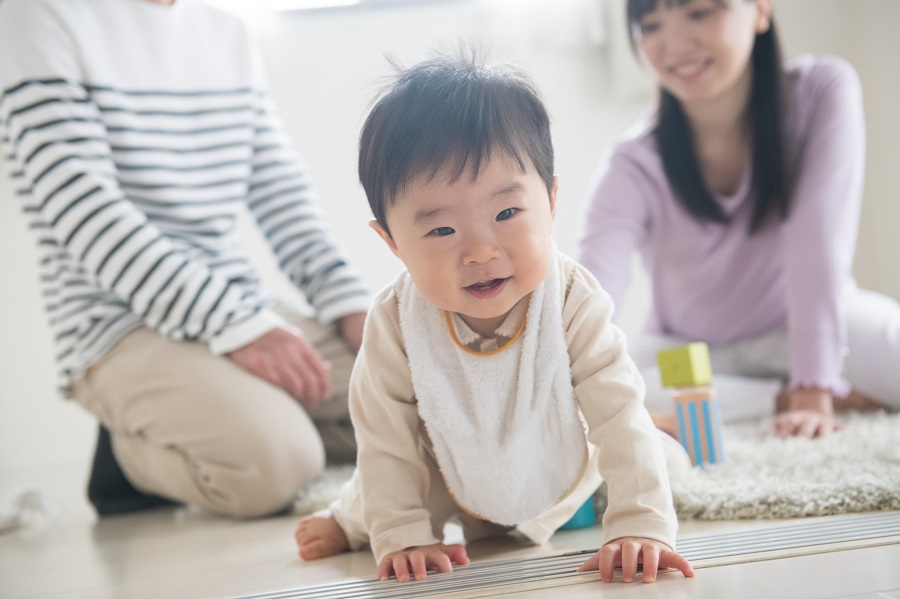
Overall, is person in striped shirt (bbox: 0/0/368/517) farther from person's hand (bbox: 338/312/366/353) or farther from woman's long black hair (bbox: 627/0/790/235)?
woman's long black hair (bbox: 627/0/790/235)

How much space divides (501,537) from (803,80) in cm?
106

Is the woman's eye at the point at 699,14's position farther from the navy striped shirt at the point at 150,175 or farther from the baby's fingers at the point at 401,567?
the baby's fingers at the point at 401,567

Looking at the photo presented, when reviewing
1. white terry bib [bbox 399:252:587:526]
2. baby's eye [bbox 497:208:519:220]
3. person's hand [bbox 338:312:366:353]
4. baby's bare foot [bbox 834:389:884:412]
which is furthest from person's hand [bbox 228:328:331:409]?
baby's bare foot [bbox 834:389:884:412]

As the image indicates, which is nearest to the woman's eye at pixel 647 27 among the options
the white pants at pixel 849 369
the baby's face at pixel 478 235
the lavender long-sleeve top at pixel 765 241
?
the lavender long-sleeve top at pixel 765 241

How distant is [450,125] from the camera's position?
79 centimetres

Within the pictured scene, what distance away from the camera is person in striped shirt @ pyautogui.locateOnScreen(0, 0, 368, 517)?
1.29 m

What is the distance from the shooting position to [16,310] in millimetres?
2242

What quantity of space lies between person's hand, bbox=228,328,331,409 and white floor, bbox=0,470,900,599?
0.66 ft

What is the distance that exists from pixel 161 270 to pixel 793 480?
A: 87 centimetres

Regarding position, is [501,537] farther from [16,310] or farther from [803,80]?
[16,310]

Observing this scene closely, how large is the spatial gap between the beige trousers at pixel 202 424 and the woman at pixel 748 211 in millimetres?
594

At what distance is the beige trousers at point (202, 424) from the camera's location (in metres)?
1.28

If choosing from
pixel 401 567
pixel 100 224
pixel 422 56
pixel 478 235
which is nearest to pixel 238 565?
pixel 401 567

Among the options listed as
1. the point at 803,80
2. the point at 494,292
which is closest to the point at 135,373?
the point at 494,292
